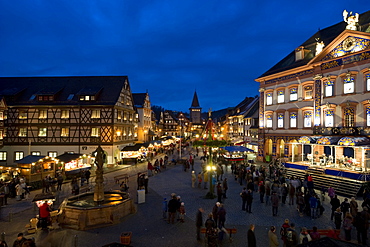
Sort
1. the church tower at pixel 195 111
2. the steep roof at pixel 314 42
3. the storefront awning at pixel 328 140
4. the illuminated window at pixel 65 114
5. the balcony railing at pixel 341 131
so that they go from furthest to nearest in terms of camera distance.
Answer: the church tower at pixel 195 111, the illuminated window at pixel 65 114, the steep roof at pixel 314 42, the storefront awning at pixel 328 140, the balcony railing at pixel 341 131

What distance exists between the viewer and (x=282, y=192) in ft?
53.7

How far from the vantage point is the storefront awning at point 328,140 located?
949 inches

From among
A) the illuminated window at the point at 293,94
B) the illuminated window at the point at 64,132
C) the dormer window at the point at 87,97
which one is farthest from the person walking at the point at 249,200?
the illuminated window at the point at 64,132

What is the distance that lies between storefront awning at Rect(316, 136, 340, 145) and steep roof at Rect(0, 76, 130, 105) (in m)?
26.4

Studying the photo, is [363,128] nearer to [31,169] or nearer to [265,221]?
[265,221]

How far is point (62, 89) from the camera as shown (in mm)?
37000

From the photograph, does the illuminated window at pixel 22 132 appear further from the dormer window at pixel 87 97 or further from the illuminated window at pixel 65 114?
the dormer window at pixel 87 97

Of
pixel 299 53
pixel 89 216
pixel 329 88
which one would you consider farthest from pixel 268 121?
pixel 89 216

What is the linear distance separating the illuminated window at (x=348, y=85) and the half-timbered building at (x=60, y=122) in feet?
92.8

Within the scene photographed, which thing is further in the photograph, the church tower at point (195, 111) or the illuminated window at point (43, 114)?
the church tower at point (195, 111)

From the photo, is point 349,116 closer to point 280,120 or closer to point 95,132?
point 280,120

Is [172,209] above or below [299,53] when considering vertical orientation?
below

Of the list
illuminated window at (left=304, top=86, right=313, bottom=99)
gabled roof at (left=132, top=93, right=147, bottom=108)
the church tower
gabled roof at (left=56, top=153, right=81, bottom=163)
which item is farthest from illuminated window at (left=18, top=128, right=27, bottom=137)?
the church tower

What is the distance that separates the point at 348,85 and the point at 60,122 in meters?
36.4
